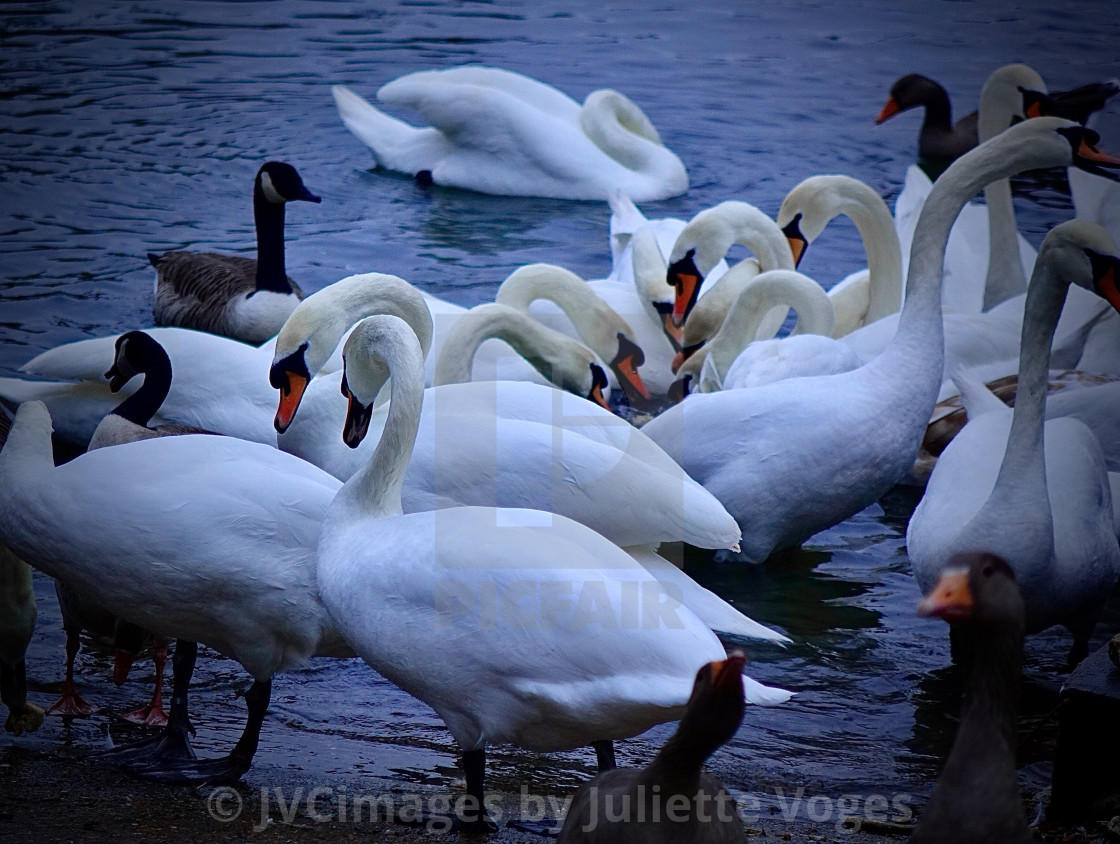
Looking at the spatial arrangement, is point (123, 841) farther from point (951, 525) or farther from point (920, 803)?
point (951, 525)

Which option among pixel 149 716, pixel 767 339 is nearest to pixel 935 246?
pixel 767 339

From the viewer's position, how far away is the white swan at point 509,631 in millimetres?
3486

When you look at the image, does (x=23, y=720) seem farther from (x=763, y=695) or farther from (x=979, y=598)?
(x=979, y=598)

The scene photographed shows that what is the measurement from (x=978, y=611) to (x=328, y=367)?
4266 millimetres

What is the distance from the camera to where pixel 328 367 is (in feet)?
21.1

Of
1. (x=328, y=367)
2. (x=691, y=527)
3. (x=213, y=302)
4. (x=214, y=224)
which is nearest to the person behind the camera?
(x=691, y=527)

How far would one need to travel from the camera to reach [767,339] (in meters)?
6.82

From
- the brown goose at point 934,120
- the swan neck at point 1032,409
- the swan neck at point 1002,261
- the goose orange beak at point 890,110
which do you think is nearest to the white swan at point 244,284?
the swan neck at point 1002,261

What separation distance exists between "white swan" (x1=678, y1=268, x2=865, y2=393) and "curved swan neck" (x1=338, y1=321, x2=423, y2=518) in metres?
2.25

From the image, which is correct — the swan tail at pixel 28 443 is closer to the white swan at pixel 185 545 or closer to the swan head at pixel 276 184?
the white swan at pixel 185 545

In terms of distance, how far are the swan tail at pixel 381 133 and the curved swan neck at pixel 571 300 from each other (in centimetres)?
428

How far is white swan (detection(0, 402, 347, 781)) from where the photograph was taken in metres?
3.84

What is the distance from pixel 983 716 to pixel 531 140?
8543 mm

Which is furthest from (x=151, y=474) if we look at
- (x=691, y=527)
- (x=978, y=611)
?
(x=978, y=611)
